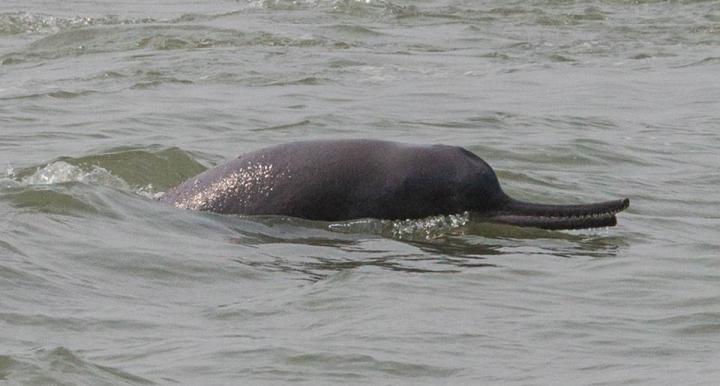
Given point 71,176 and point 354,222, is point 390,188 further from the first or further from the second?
point 71,176

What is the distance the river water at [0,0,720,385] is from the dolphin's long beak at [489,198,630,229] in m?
0.14

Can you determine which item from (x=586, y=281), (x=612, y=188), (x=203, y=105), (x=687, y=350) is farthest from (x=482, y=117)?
(x=687, y=350)

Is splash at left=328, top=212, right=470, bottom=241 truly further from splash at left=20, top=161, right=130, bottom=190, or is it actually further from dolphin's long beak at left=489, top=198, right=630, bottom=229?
splash at left=20, top=161, right=130, bottom=190

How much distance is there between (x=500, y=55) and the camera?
19.9m

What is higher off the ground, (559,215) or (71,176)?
(559,215)

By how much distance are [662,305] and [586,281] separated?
0.56m

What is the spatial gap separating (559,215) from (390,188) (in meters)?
0.94

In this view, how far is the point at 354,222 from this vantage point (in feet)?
31.3

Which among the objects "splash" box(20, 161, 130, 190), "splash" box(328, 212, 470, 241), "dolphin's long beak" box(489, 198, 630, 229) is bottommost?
"splash" box(20, 161, 130, 190)

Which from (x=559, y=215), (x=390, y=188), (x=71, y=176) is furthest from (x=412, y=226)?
(x=71, y=176)

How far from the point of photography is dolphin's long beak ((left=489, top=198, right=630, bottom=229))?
922 centimetres

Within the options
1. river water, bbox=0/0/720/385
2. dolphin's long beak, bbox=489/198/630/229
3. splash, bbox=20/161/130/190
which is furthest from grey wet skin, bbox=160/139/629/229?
splash, bbox=20/161/130/190

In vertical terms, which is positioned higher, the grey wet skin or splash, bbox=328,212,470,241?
the grey wet skin

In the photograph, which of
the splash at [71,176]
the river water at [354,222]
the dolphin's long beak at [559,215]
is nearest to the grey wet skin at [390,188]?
the dolphin's long beak at [559,215]
